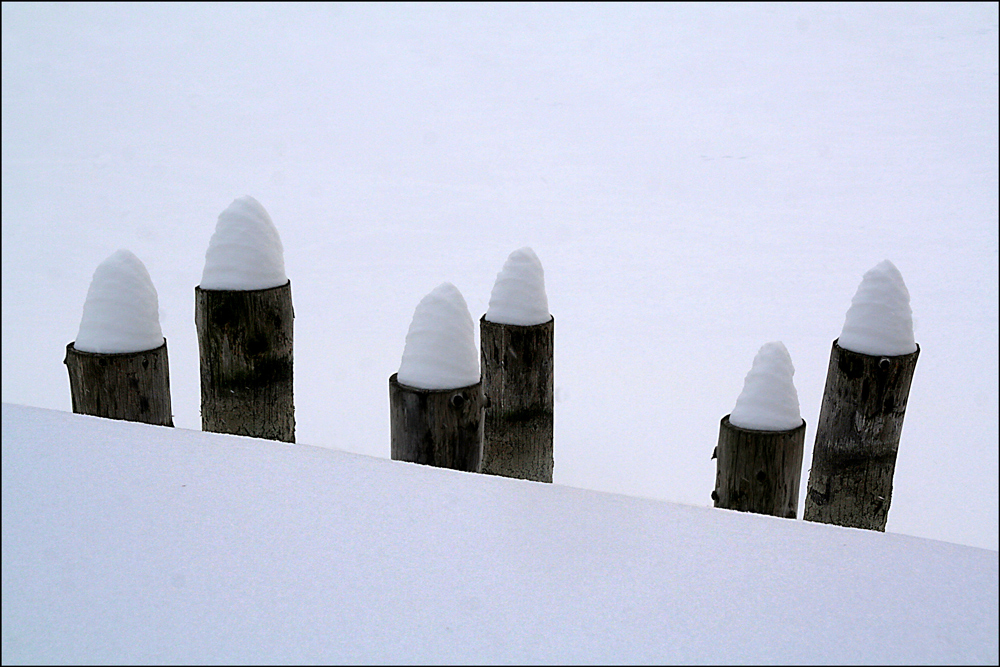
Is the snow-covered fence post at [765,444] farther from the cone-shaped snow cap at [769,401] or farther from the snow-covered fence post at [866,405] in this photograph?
the snow-covered fence post at [866,405]

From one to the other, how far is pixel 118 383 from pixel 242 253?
0.59 metres

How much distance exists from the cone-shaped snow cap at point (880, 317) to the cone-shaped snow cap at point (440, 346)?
1269 mm

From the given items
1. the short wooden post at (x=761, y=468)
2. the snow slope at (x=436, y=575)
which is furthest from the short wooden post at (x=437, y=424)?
the short wooden post at (x=761, y=468)

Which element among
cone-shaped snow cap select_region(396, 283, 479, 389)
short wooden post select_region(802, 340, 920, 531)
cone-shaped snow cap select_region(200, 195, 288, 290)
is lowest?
short wooden post select_region(802, 340, 920, 531)

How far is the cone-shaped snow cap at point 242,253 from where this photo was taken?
281 centimetres

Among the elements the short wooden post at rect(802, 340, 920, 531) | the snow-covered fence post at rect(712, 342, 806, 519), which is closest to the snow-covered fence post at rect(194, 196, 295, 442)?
the snow-covered fence post at rect(712, 342, 806, 519)

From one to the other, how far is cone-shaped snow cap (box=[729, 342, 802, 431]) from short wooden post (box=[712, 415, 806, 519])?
24mm

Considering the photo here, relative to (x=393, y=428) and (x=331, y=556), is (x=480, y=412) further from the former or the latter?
(x=331, y=556)

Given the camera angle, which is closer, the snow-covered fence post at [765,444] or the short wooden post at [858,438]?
the snow-covered fence post at [765,444]

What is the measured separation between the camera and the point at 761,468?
8.24 ft

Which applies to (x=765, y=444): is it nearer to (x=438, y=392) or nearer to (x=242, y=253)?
(x=438, y=392)

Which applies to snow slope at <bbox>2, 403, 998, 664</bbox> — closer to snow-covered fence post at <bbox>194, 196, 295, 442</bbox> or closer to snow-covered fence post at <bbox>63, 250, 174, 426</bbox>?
snow-covered fence post at <bbox>63, 250, 174, 426</bbox>

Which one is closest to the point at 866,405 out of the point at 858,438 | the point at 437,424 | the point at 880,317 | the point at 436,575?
the point at 858,438

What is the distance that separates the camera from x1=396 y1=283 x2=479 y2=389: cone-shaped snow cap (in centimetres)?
252
